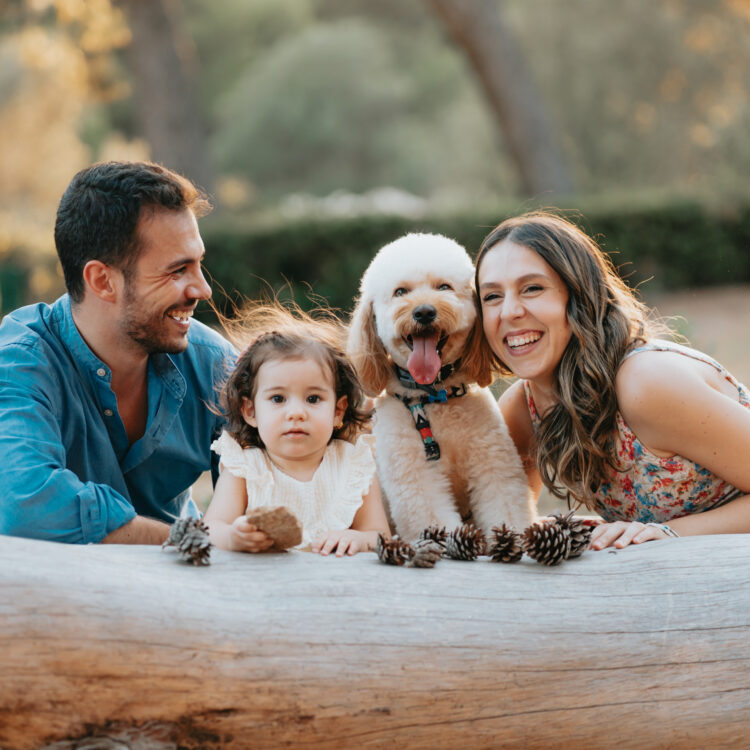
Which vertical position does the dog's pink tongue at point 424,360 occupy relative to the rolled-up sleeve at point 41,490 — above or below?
above

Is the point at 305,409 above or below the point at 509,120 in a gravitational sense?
below

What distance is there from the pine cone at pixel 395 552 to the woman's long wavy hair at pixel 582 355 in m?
0.73

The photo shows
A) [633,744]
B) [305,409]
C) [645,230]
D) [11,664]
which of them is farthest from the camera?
[645,230]

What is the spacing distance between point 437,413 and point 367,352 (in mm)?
339

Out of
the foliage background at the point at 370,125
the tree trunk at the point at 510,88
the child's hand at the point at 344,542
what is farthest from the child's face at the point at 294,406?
the tree trunk at the point at 510,88

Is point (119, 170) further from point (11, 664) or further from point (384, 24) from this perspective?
point (384, 24)

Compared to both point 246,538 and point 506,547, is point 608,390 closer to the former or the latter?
point 506,547

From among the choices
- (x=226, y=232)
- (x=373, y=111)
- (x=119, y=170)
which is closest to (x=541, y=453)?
(x=119, y=170)

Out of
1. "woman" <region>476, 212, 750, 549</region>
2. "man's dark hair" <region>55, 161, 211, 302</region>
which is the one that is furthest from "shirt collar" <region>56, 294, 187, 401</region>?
"woman" <region>476, 212, 750, 549</region>

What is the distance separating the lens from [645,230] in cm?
1305

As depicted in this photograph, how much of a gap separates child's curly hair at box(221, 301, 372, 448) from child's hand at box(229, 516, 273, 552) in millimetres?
506

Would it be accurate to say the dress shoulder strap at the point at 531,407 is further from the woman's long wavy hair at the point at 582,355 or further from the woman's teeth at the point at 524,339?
the woman's teeth at the point at 524,339

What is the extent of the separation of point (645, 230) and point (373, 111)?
74.2 feet

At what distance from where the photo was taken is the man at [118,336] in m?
3.10
